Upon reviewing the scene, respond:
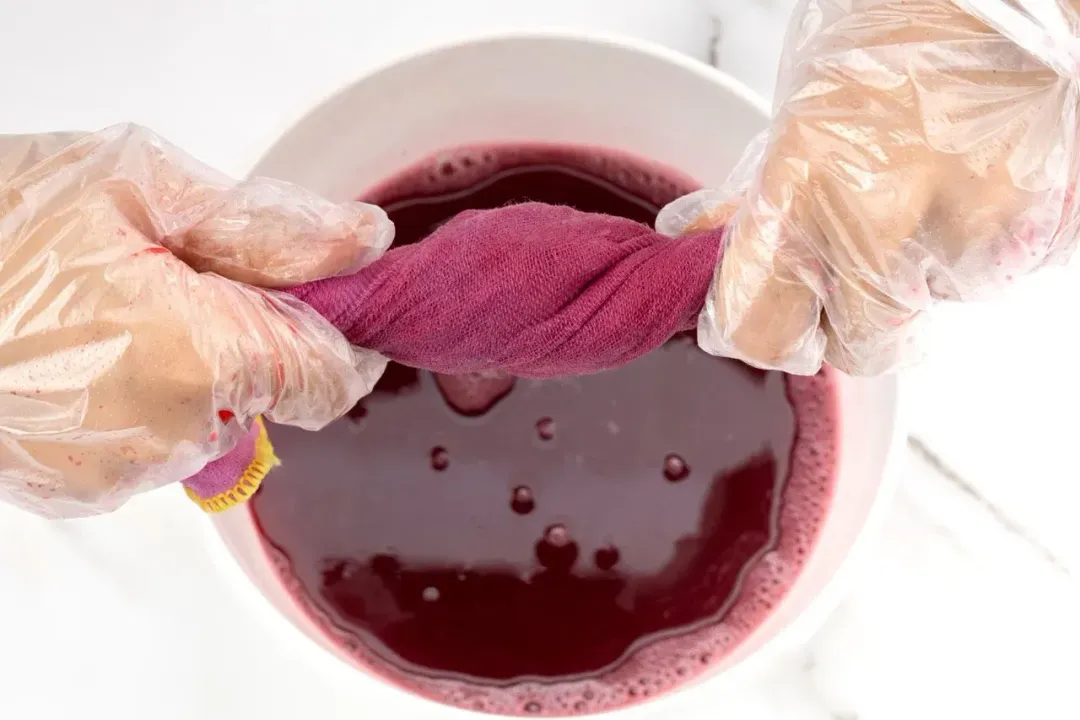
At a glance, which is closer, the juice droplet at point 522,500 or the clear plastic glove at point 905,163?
the clear plastic glove at point 905,163

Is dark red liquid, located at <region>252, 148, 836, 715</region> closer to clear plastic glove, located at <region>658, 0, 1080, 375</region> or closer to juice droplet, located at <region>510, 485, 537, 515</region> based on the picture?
juice droplet, located at <region>510, 485, 537, 515</region>

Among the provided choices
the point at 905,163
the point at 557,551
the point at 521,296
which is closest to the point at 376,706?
the point at 557,551

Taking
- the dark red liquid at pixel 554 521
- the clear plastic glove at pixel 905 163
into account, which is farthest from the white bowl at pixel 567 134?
the clear plastic glove at pixel 905 163

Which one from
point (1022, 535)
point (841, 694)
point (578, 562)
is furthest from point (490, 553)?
point (1022, 535)

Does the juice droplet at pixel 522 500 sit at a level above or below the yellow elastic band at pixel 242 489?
below

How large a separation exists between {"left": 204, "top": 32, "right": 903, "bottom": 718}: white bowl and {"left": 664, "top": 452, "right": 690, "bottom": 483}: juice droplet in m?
0.10

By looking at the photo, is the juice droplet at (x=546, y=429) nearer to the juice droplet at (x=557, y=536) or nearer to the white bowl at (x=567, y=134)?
the juice droplet at (x=557, y=536)

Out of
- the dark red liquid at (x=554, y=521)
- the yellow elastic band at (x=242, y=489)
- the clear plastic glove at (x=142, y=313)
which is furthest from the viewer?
the dark red liquid at (x=554, y=521)

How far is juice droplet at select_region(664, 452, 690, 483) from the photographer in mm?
607

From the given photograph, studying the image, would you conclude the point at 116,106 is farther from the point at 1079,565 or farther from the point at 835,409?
the point at 1079,565

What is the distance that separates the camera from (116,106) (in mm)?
695

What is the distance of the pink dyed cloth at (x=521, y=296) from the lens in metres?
0.41

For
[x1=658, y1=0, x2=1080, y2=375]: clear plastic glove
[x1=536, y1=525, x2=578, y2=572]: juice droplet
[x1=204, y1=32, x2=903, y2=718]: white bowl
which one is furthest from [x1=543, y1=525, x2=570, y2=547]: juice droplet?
[x1=658, y1=0, x2=1080, y2=375]: clear plastic glove

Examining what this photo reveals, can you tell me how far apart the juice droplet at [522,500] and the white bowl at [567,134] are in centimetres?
15
